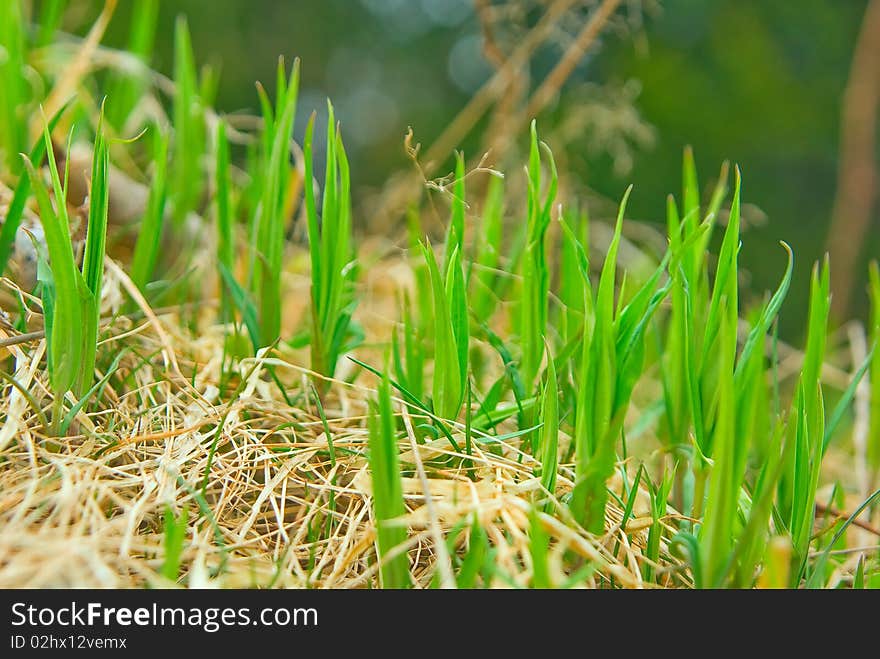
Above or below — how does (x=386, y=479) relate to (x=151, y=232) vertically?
below

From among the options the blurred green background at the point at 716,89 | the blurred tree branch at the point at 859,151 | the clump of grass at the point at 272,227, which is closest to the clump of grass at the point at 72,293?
the clump of grass at the point at 272,227

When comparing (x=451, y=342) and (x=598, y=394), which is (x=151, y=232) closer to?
(x=451, y=342)

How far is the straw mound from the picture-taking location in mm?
524

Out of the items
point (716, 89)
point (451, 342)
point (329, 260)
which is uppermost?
point (716, 89)

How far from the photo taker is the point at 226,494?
64 cm

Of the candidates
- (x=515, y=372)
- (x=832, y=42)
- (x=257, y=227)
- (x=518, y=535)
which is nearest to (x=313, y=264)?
(x=257, y=227)

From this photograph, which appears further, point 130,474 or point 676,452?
point 676,452

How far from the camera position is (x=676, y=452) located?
737mm

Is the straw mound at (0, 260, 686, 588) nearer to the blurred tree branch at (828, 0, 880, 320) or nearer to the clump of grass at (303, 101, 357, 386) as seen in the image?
the clump of grass at (303, 101, 357, 386)

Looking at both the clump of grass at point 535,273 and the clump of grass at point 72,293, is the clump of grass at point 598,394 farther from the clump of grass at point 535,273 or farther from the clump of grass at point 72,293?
the clump of grass at point 72,293

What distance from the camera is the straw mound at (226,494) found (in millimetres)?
524

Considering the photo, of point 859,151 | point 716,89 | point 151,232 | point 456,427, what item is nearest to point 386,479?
point 456,427
